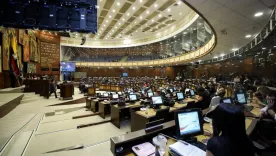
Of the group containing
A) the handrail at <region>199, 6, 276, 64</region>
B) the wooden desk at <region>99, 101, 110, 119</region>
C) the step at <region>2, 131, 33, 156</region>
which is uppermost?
the handrail at <region>199, 6, 276, 64</region>

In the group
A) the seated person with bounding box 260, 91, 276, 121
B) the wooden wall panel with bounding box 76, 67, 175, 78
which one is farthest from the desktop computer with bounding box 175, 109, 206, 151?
the wooden wall panel with bounding box 76, 67, 175, 78

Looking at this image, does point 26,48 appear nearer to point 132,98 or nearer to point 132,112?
point 132,98

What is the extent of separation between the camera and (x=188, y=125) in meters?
1.95

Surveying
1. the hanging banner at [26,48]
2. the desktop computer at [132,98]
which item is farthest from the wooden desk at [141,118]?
the hanging banner at [26,48]

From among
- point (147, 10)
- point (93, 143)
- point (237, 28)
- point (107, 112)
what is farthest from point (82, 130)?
point (147, 10)

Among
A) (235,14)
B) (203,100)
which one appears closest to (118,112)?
(203,100)

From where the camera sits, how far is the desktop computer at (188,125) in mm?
1860

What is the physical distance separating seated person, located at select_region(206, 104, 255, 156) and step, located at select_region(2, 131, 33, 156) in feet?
13.2

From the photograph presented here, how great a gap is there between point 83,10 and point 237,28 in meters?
6.92

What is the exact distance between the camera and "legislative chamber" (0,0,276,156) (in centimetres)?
170

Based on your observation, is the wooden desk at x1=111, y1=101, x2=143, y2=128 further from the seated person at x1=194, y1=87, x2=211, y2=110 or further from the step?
the step

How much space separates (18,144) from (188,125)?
4142 millimetres

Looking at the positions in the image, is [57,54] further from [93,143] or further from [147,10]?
[93,143]

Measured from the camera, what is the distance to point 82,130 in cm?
448
